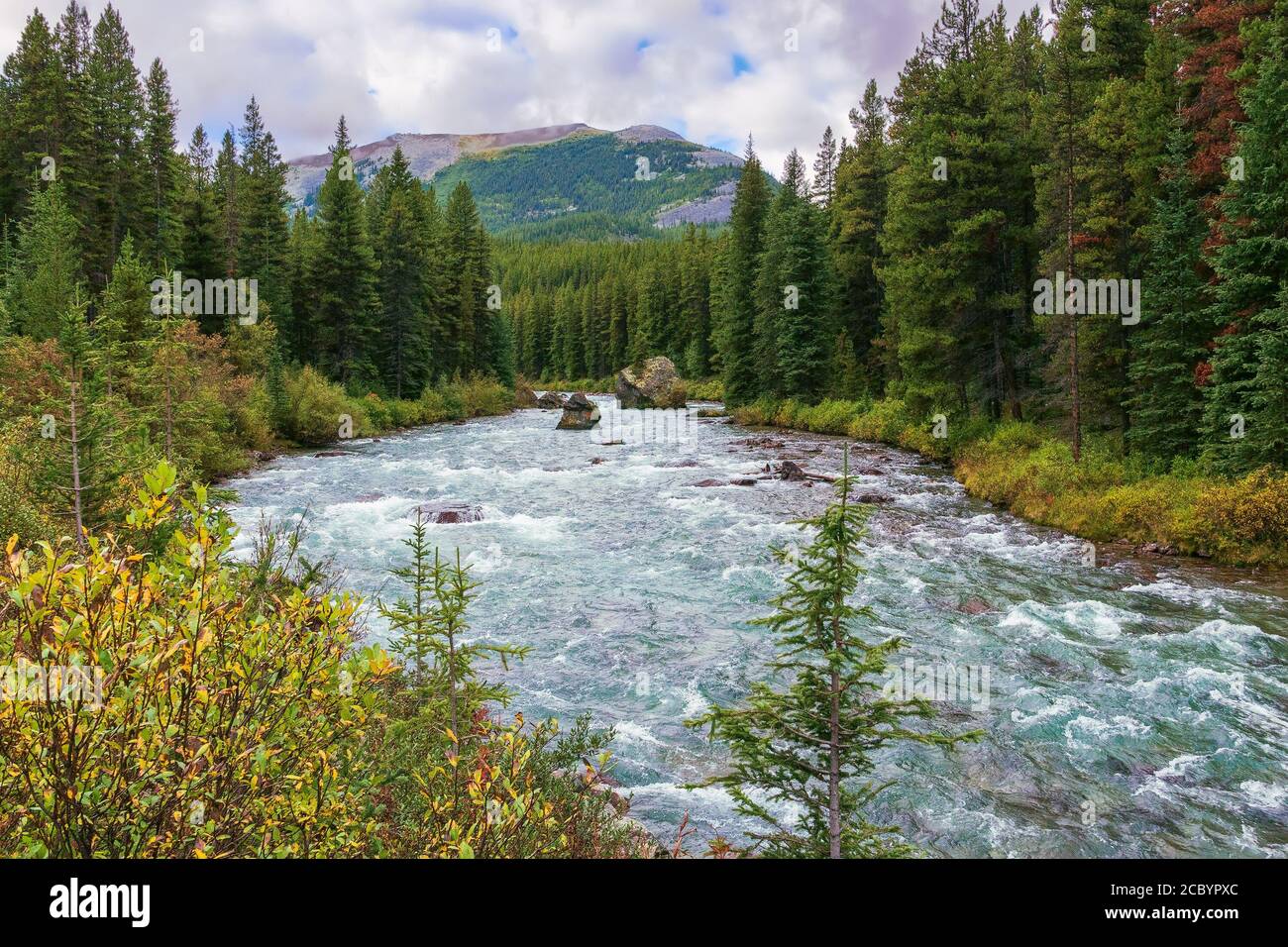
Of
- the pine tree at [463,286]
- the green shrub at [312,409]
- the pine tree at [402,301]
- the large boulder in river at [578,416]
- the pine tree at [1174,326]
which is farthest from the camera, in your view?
the pine tree at [463,286]

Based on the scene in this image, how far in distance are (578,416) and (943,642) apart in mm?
37158

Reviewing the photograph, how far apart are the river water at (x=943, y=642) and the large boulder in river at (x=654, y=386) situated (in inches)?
1495

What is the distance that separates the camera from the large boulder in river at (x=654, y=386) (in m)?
63.3

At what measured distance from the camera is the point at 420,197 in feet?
195

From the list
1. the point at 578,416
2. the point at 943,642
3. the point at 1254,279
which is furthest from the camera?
the point at 578,416

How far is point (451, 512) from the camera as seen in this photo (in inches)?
829

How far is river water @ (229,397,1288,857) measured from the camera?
7.82 metres

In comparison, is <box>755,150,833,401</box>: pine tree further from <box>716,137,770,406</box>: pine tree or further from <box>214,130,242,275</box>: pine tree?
<box>214,130,242,275</box>: pine tree

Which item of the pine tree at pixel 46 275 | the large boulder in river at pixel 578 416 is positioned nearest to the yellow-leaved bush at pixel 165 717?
the pine tree at pixel 46 275

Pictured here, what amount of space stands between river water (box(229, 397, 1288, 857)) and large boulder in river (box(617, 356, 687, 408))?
1495 inches

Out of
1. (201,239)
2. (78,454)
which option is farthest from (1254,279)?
(201,239)

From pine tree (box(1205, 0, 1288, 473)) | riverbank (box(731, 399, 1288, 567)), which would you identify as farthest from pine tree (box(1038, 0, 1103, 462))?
pine tree (box(1205, 0, 1288, 473))

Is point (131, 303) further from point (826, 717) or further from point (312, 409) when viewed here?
point (826, 717)

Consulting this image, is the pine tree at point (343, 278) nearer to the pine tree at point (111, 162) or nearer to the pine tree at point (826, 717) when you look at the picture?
the pine tree at point (111, 162)
